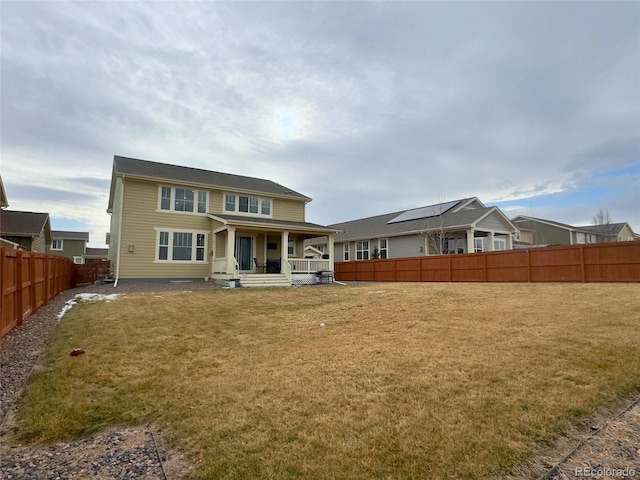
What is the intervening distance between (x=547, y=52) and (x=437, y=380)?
1250cm

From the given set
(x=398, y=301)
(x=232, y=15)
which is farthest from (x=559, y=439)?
(x=232, y=15)

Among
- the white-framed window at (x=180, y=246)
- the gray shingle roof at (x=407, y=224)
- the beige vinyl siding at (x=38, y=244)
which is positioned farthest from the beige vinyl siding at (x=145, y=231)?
the beige vinyl siding at (x=38, y=244)

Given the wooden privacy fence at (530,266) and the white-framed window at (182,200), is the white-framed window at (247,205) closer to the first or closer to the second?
the white-framed window at (182,200)

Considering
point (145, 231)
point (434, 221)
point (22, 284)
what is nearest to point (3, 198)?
point (145, 231)

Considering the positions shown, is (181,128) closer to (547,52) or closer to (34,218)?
(547,52)

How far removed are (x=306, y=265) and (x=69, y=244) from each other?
39534 millimetres

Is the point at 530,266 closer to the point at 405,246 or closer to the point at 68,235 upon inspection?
the point at 405,246

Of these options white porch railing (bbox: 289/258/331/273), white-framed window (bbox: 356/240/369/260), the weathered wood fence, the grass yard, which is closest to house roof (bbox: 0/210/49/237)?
the weathered wood fence

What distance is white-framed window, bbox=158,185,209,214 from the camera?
18062mm

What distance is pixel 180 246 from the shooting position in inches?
720

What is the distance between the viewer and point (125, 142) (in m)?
17.7

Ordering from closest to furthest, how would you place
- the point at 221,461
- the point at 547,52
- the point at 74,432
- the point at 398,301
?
the point at 221,461 < the point at 74,432 < the point at 398,301 < the point at 547,52

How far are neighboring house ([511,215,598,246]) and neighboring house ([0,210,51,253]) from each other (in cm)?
4324

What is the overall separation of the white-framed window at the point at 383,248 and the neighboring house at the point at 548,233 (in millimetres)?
17774
